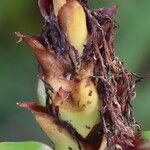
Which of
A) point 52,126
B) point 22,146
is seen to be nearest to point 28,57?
point 22,146

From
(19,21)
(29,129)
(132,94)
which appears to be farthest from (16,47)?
(132,94)

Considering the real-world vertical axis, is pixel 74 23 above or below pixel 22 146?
above

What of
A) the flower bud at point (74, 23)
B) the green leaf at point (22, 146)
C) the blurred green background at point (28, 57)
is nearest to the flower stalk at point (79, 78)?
the flower bud at point (74, 23)

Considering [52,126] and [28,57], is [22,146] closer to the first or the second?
[52,126]

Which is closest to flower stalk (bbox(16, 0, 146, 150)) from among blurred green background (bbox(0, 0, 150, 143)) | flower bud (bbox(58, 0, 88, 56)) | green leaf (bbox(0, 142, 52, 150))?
flower bud (bbox(58, 0, 88, 56))

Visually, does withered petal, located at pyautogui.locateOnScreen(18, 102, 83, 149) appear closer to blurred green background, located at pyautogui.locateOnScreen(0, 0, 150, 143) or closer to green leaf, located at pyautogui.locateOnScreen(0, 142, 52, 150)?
green leaf, located at pyautogui.locateOnScreen(0, 142, 52, 150)

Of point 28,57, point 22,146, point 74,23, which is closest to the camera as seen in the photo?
point 74,23

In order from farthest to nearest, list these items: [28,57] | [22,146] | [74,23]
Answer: [28,57] < [22,146] < [74,23]

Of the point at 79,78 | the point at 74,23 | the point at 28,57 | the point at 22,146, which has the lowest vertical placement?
the point at 22,146

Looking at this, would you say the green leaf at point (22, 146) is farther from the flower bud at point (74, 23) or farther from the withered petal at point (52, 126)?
the flower bud at point (74, 23)
